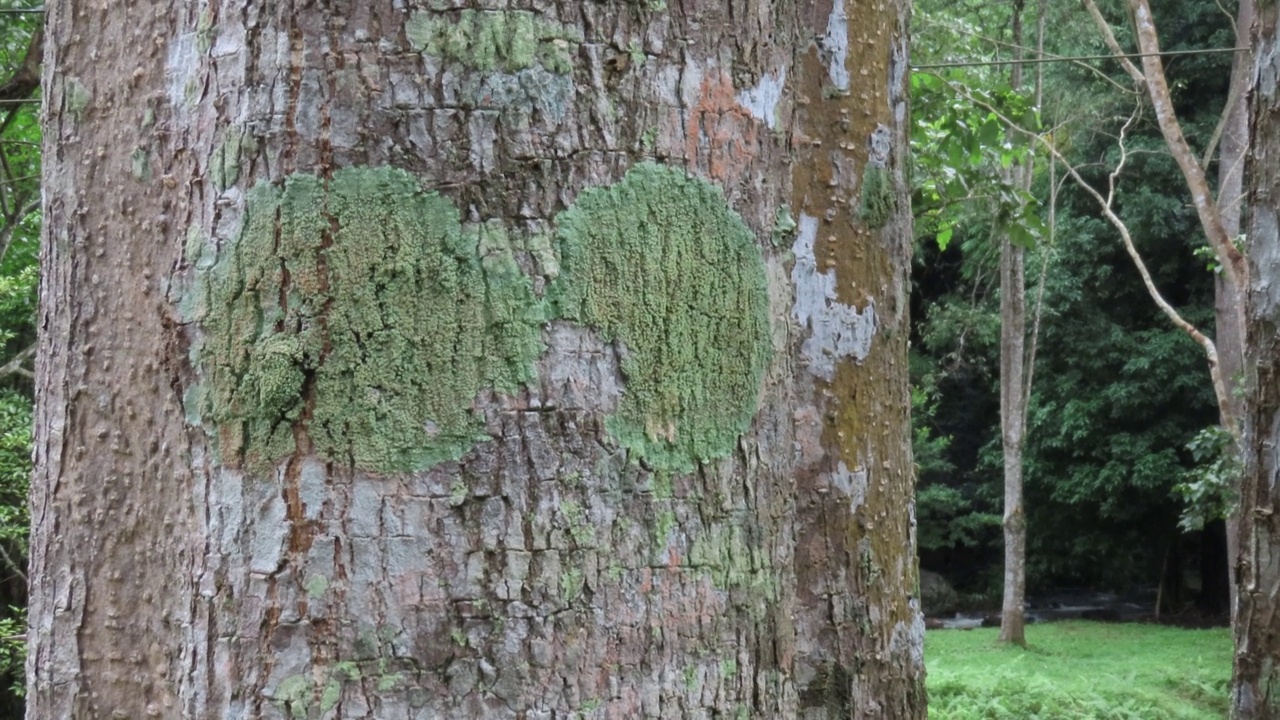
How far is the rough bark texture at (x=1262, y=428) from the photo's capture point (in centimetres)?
242

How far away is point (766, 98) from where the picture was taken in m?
0.99

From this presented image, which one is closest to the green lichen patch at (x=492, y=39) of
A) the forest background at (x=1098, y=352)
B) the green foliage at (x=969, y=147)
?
the green foliage at (x=969, y=147)

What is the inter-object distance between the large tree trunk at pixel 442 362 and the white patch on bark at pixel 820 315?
51.7 inches

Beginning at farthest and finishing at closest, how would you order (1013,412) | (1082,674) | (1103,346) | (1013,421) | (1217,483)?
(1103,346) → (1013,421) → (1013,412) → (1082,674) → (1217,483)

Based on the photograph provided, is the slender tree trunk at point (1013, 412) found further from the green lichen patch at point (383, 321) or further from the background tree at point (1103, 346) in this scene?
the green lichen patch at point (383, 321)

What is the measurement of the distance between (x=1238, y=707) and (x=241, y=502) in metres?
2.33

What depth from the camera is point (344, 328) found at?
86cm

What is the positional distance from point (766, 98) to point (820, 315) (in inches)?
54.3

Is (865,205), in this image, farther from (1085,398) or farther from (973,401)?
(973,401)

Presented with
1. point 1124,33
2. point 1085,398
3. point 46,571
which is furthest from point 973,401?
point 46,571

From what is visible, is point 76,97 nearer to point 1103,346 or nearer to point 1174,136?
point 1174,136

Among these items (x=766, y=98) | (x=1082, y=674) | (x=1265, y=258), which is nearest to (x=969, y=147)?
(x=1265, y=258)

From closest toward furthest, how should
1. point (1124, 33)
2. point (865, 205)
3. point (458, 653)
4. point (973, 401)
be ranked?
1. point (458, 653)
2. point (865, 205)
3. point (1124, 33)
4. point (973, 401)

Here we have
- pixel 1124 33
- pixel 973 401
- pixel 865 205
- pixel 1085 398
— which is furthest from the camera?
pixel 973 401
